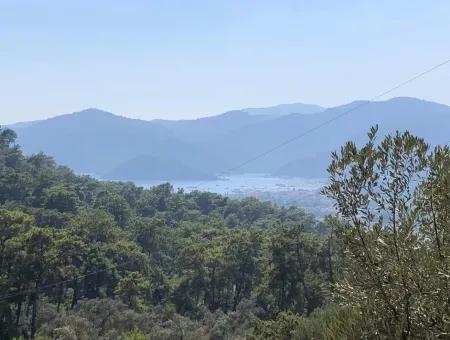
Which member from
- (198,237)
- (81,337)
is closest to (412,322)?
(81,337)

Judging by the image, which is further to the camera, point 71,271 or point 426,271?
point 71,271

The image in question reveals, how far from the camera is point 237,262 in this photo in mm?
37781

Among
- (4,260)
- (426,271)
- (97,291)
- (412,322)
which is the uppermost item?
(426,271)

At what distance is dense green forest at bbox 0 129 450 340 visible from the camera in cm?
385

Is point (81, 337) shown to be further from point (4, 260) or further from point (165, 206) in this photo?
point (165, 206)

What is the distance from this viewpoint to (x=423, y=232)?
3.93m

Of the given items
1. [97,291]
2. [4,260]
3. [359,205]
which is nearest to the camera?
[359,205]

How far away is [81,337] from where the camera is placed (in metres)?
21.5

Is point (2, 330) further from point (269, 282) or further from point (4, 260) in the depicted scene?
point (269, 282)

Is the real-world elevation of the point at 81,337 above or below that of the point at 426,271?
below

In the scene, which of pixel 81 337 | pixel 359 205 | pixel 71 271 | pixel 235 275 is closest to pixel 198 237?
pixel 235 275

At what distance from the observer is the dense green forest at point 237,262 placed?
3848mm

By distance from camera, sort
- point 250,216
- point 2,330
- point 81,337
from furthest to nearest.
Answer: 1. point 250,216
2. point 2,330
3. point 81,337

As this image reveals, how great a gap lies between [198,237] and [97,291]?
1084cm
